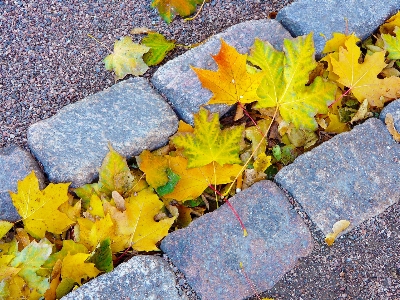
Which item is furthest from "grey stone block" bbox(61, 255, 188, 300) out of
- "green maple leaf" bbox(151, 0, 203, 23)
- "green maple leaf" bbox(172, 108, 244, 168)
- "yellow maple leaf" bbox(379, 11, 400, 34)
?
"yellow maple leaf" bbox(379, 11, 400, 34)

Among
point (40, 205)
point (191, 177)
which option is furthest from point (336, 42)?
point (40, 205)

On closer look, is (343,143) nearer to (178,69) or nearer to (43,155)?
(178,69)

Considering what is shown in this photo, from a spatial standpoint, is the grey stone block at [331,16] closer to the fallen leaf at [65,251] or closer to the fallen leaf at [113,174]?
the fallen leaf at [113,174]

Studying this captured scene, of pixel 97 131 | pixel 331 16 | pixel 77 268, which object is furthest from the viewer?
pixel 331 16

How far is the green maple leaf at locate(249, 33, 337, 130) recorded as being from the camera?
150cm

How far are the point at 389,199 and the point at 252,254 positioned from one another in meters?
0.52

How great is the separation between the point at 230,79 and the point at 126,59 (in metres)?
0.47

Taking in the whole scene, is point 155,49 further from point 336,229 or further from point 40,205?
point 336,229

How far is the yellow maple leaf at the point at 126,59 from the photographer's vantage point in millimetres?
1685

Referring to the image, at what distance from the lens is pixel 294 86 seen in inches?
58.9

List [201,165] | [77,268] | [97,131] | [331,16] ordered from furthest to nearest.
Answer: [331,16] < [97,131] < [201,165] < [77,268]

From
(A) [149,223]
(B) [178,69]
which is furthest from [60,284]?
(B) [178,69]

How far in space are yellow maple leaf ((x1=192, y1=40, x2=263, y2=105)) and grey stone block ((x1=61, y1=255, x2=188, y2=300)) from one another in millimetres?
550

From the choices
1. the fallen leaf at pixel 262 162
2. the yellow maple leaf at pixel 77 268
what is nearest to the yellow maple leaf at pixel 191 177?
the fallen leaf at pixel 262 162
